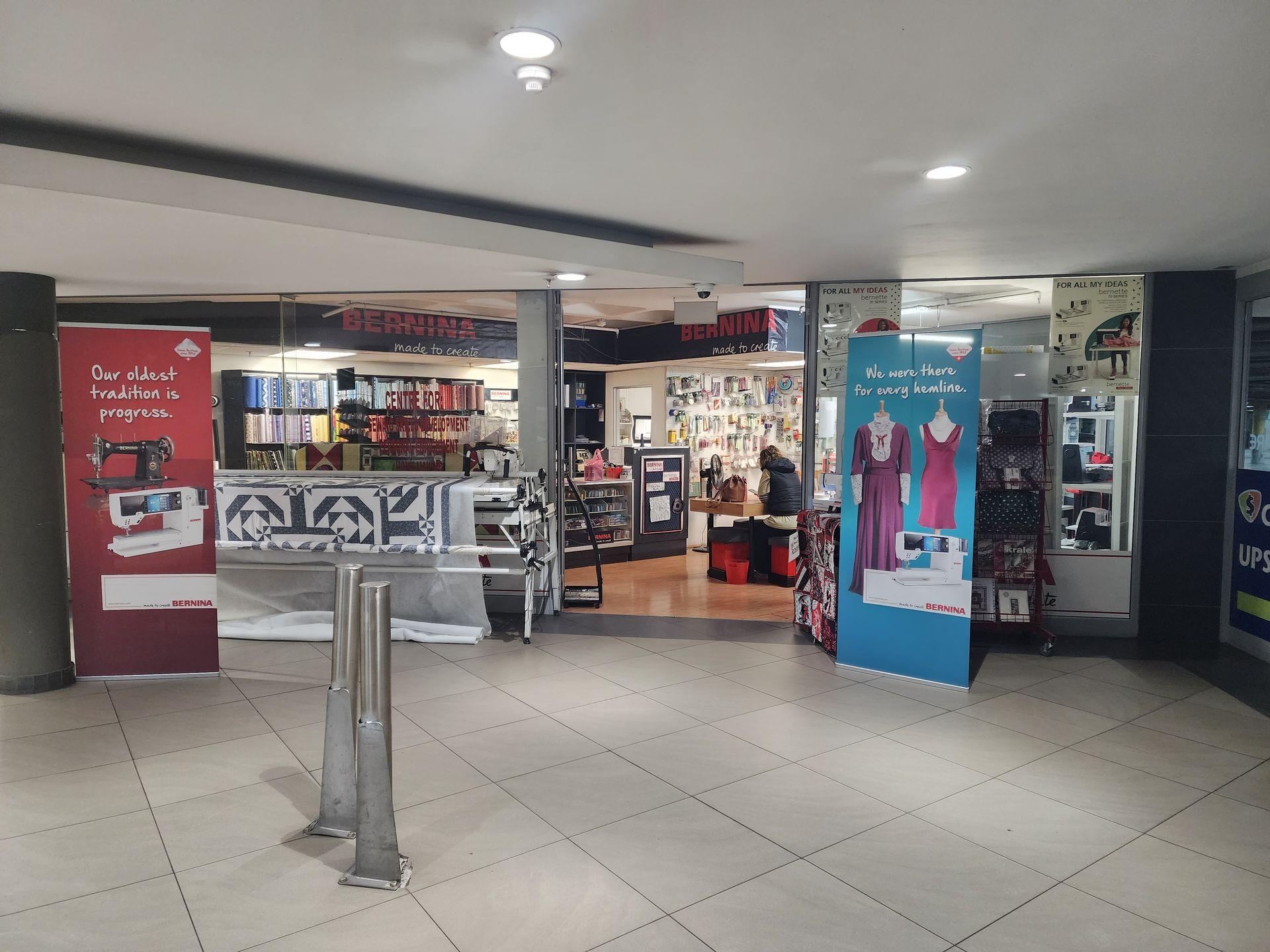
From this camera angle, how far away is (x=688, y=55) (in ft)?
8.23

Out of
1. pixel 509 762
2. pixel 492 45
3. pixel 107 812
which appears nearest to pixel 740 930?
pixel 509 762

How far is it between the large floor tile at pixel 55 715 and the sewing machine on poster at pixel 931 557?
471 centimetres

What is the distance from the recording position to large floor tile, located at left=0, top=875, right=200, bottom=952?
2465 mm

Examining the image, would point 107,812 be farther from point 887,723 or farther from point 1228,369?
point 1228,369

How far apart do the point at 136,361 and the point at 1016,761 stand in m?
5.45

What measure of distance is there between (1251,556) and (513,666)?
17.8ft

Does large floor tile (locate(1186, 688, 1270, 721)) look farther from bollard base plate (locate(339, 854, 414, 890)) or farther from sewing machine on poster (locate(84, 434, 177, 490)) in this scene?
sewing machine on poster (locate(84, 434, 177, 490))

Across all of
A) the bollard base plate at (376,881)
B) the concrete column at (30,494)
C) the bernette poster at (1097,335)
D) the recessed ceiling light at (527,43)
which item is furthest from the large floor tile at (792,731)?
the concrete column at (30,494)

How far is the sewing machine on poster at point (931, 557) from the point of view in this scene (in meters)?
4.81

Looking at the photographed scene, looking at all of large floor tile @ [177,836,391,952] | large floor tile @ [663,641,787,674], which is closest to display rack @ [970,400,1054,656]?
large floor tile @ [663,641,787,674]

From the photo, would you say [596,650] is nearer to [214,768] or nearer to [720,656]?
[720,656]

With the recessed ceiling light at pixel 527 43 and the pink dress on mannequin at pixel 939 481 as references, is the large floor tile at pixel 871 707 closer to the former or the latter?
the pink dress on mannequin at pixel 939 481

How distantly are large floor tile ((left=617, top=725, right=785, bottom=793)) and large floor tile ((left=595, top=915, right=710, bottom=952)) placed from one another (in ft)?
3.17

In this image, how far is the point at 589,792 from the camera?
350 cm
